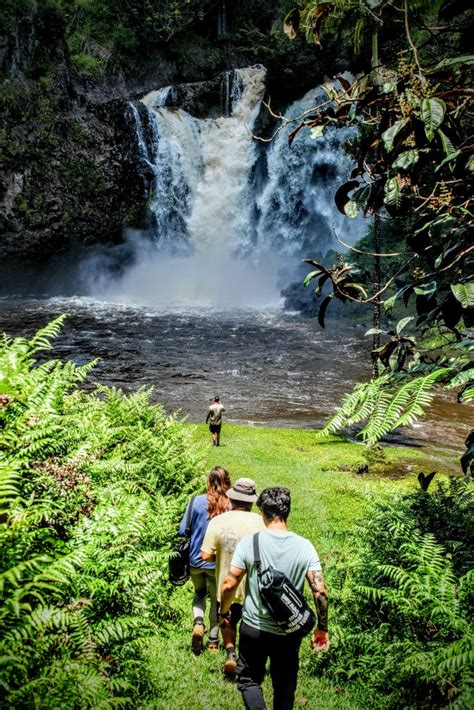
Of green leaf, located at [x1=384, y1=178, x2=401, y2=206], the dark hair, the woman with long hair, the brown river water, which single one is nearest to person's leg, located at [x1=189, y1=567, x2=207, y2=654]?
the woman with long hair

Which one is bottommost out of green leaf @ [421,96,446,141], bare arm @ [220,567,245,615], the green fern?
bare arm @ [220,567,245,615]

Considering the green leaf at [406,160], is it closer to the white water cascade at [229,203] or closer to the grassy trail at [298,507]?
the grassy trail at [298,507]

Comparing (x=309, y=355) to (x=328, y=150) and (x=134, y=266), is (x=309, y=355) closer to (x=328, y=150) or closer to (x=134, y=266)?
(x=328, y=150)

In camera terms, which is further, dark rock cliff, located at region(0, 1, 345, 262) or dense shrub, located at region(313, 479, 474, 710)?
dark rock cliff, located at region(0, 1, 345, 262)

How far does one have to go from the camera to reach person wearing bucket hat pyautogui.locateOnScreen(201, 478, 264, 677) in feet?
15.0

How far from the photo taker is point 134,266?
4528 cm

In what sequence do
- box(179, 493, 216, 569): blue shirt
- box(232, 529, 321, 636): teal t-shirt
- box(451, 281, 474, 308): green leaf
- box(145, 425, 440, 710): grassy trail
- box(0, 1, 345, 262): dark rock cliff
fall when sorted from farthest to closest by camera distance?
1. box(0, 1, 345, 262): dark rock cliff
2. box(179, 493, 216, 569): blue shirt
3. box(145, 425, 440, 710): grassy trail
4. box(232, 529, 321, 636): teal t-shirt
5. box(451, 281, 474, 308): green leaf

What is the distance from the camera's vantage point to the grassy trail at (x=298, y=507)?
14.5 ft

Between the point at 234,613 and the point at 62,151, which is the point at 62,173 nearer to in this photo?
the point at 62,151

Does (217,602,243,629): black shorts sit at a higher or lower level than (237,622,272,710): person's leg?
lower

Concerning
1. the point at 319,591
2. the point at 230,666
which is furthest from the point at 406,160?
the point at 230,666

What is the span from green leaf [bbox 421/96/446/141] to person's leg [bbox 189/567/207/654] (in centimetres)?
438

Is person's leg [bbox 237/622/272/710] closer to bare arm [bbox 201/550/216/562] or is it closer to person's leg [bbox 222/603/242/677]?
person's leg [bbox 222/603/242/677]

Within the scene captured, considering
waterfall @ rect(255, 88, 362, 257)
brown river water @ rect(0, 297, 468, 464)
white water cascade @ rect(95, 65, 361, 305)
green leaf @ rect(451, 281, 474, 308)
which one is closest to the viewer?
green leaf @ rect(451, 281, 474, 308)
